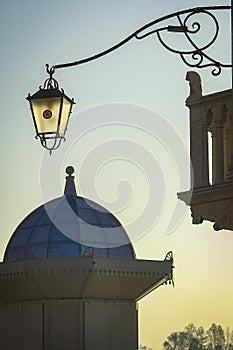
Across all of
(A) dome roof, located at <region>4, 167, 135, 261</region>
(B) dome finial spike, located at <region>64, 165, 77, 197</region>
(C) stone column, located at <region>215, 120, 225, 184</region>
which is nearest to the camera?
(C) stone column, located at <region>215, 120, 225, 184</region>

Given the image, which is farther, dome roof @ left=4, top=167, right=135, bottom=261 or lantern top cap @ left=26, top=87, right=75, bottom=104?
dome roof @ left=4, top=167, right=135, bottom=261

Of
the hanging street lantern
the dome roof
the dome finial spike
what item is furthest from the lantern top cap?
the dome finial spike

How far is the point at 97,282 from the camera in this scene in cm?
3356

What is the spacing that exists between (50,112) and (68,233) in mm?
25016

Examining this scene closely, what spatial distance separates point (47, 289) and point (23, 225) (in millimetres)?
2720

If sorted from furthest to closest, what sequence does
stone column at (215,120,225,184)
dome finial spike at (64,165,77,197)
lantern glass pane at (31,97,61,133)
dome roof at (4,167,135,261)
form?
1. dome finial spike at (64,165,77,197)
2. dome roof at (4,167,135,261)
3. stone column at (215,120,225,184)
4. lantern glass pane at (31,97,61,133)

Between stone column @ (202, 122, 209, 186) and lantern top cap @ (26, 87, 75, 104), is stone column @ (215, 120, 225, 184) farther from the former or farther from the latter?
lantern top cap @ (26, 87, 75, 104)

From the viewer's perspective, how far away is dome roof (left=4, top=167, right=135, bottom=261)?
34.4m

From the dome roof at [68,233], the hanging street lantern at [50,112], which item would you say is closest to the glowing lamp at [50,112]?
the hanging street lantern at [50,112]

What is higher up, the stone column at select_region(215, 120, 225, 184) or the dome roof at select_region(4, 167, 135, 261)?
the dome roof at select_region(4, 167, 135, 261)

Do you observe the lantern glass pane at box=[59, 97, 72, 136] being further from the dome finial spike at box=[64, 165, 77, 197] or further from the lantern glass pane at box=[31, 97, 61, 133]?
the dome finial spike at box=[64, 165, 77, 197]

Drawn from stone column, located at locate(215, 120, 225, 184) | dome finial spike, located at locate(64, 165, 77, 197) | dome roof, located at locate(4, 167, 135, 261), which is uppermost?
dome finial spike, located at locate(64, 165, 77, 197)

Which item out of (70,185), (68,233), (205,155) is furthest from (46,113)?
(70,185)

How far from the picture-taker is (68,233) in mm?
35062
